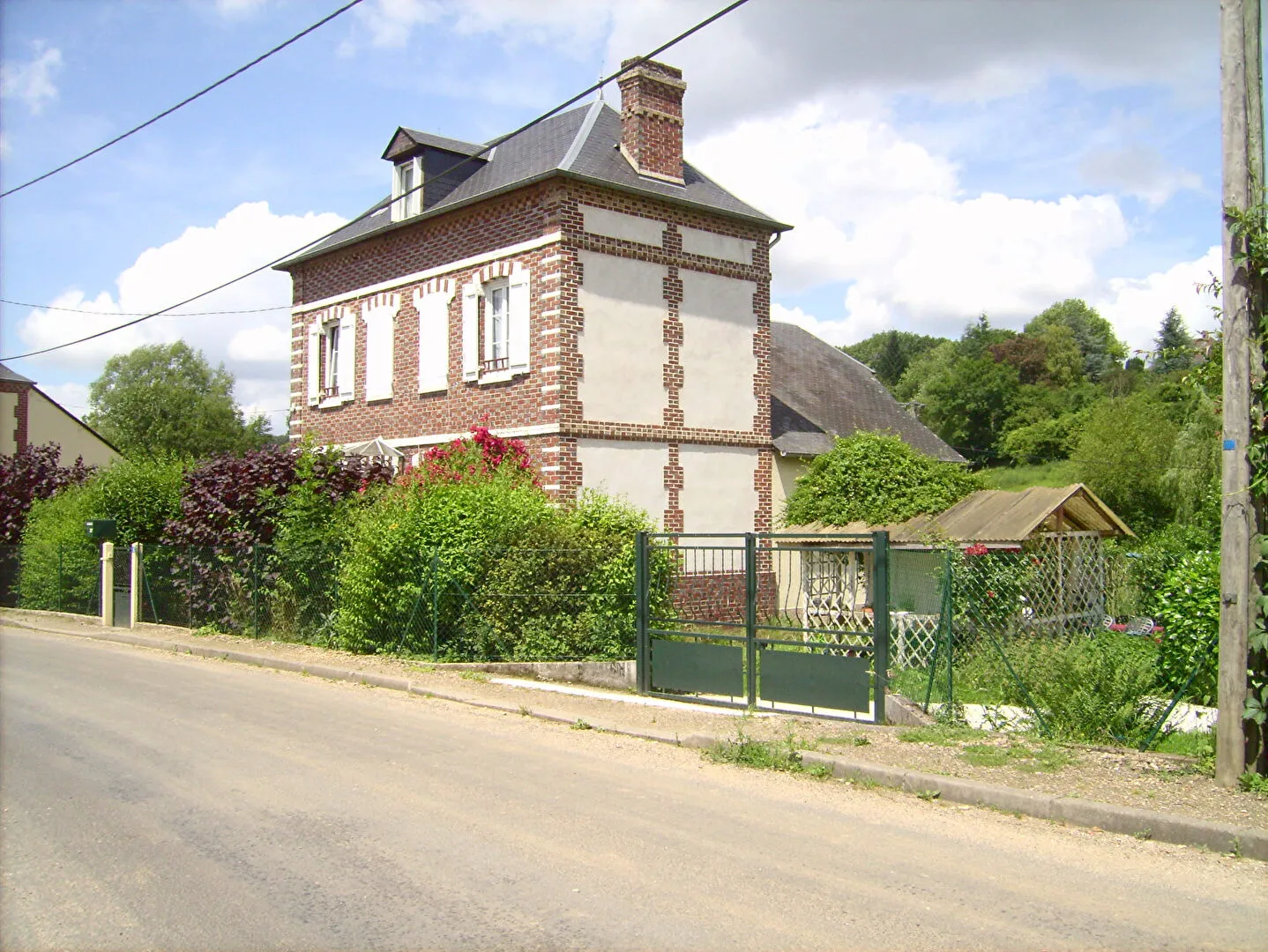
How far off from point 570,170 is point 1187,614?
12.1m

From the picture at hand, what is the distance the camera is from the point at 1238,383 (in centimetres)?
727

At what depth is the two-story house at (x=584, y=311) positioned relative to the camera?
60.5 feet

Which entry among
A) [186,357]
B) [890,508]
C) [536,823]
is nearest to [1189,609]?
[536,823]

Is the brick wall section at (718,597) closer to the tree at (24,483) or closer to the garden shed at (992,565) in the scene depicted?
the garden shed at (992,565)

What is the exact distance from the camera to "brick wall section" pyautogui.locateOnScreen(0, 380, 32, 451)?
42.5 meters

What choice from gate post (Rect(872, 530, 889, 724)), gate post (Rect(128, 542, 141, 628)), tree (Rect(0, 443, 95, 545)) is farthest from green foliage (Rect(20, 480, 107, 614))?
gate post (Rect(872, 530, 889, 724))

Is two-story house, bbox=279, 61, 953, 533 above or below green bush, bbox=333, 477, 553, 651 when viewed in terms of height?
above

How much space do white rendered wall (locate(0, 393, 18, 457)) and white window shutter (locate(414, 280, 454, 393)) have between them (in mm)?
29539

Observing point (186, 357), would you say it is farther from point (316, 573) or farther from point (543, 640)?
point (543, 640)

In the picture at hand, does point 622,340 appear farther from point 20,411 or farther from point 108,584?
point 20,411

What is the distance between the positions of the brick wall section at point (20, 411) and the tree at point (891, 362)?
64.6 meters

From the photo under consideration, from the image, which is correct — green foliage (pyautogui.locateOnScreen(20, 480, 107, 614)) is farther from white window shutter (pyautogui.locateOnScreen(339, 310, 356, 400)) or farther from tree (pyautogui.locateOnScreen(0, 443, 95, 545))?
white window shutter (pyautogui.locateOnScreen(339, 310, 356, 400))

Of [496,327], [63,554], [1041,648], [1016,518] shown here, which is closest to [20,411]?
[63,554]

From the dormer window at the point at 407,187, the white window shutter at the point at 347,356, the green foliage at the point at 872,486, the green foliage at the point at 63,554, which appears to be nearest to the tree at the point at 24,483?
the green foliage at the point at 63,554
